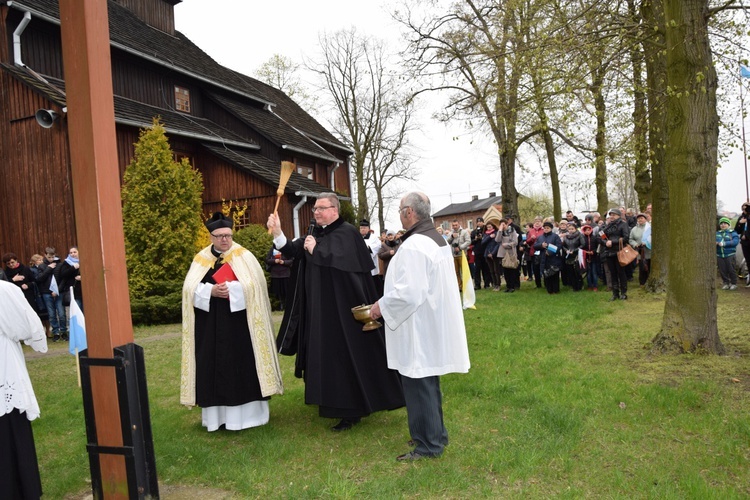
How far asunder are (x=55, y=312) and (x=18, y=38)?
27.2 feet

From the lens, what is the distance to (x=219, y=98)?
80.1 ft

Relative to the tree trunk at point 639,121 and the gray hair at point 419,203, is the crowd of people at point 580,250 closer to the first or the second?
the tree trunk at point 639,121

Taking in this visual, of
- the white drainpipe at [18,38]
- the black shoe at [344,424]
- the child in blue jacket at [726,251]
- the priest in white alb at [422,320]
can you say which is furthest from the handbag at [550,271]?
the white drainpipe at [18,38]

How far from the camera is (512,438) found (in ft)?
16.9

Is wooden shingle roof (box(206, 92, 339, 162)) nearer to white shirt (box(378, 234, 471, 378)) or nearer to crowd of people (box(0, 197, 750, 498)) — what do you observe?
crowd of people (box(0, 197, 750, 498))

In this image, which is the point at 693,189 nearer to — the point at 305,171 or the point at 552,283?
the point at 552,283

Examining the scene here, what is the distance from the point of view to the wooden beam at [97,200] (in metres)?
3.62

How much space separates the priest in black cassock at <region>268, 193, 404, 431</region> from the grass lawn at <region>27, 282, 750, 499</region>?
37 cm

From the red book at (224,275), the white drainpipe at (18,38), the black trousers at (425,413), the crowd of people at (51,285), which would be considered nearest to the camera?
the black trousers at (425,413)

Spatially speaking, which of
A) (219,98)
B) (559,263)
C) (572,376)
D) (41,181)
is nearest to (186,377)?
(572,376)

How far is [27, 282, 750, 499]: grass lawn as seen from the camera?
170 inches

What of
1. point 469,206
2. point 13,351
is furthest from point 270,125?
point 469,206

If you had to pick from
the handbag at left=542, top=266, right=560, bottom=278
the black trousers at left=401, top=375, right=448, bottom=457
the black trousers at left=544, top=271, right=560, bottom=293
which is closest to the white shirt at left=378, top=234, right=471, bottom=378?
the black trousers at left=401, top=375, right=448, bottom=457

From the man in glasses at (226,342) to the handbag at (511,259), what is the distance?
981 cm
